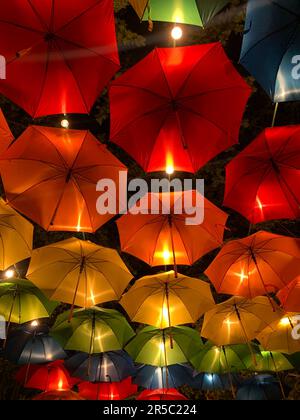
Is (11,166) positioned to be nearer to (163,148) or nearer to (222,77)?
(163,148)

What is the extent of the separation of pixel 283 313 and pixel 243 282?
76cm

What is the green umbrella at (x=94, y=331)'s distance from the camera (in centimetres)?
596

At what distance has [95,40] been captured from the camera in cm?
363

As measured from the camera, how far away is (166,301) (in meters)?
5.86

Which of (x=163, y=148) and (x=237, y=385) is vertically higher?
(x=163, y=148)

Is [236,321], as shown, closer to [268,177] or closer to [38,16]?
[268,177]

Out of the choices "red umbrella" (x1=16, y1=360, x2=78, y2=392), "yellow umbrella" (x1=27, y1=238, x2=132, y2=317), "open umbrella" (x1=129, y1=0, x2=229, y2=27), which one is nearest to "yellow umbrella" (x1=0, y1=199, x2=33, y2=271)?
"yellow umbrella" (x1=27, y1=238, x2=132, y2=317)

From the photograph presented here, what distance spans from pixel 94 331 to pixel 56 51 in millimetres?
3949

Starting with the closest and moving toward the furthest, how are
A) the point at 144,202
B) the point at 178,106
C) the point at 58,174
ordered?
1. the point at 178,106
2. the point at 58,174
3. the point at 144,202

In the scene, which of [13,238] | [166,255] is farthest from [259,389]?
[13,238]

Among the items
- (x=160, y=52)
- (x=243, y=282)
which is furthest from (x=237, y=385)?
(x=160, y=52)

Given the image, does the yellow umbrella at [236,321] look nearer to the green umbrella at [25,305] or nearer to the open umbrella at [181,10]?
the green umbrella at [25,305]

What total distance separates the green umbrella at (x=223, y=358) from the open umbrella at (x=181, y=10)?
447 cm

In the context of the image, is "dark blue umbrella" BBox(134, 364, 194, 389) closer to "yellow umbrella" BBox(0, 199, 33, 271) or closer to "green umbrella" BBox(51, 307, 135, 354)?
"green umbrella" BBox(51, 307, 135, 354)
